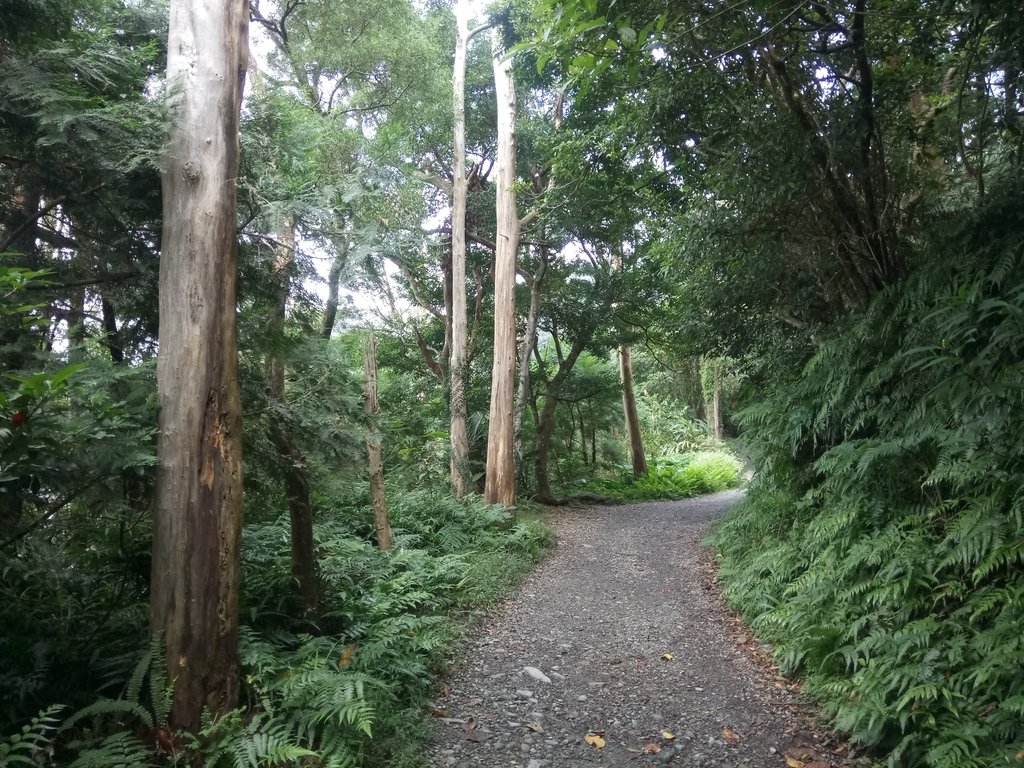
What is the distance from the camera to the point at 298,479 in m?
4.83

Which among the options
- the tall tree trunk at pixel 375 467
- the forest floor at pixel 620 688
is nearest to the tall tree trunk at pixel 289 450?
the forest floor at pixel 620 688

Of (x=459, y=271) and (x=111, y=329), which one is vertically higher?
(x=459, y=271)

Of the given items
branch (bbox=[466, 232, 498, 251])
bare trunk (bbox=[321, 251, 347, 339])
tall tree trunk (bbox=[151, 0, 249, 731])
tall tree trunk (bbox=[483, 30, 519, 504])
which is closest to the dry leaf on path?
tall tree trunk (bbox=[151, 0, 249, 731])

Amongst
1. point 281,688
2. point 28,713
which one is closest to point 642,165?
point 281,688

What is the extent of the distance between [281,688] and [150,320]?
276cm

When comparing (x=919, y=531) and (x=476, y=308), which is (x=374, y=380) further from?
(x=476, y=308)

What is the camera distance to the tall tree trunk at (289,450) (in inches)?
182

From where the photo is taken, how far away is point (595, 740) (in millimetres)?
4199

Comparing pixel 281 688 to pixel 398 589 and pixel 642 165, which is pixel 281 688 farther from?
pixel 642 165

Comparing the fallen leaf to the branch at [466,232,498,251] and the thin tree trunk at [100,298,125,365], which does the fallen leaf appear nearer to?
the thin tree trunk at [100,298,125,365]

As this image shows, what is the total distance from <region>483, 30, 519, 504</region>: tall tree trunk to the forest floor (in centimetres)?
373

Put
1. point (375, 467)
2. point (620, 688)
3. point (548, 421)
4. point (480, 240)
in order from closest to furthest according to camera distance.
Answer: point (620, 688) < point (375, 467) < point (480, 240) < point (548, 421)

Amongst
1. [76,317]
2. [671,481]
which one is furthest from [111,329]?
[671,481]

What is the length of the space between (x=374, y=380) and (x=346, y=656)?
130 inches
